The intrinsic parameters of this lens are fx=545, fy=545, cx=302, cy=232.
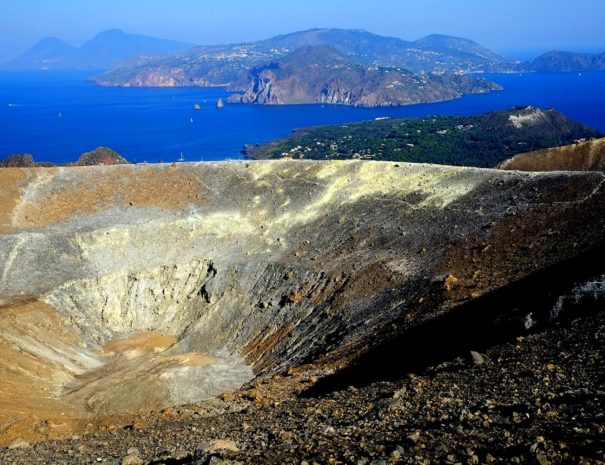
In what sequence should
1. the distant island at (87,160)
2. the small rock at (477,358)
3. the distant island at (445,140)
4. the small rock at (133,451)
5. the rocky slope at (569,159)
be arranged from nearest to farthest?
the small rock at (133,451)
the small rock at (477,358)
the rocky slope at (569,159)
the distant island at (87,160)
the distant island at (445,140)

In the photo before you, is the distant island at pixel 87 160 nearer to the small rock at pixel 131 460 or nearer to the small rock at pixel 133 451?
the small rock at pixel 133 451

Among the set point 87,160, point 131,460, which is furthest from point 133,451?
point 87,160

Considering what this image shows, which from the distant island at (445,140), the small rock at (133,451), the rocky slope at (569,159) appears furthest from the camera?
the distant island at (445,140)

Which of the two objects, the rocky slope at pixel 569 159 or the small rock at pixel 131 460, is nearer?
the small rock at pixel 131 460

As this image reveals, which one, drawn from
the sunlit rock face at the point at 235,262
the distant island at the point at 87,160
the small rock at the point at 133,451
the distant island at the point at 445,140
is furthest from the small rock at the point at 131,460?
the distant island at the point at 445,140

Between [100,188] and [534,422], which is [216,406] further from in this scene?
[100,188]

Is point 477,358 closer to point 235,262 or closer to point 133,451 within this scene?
point 133,451
